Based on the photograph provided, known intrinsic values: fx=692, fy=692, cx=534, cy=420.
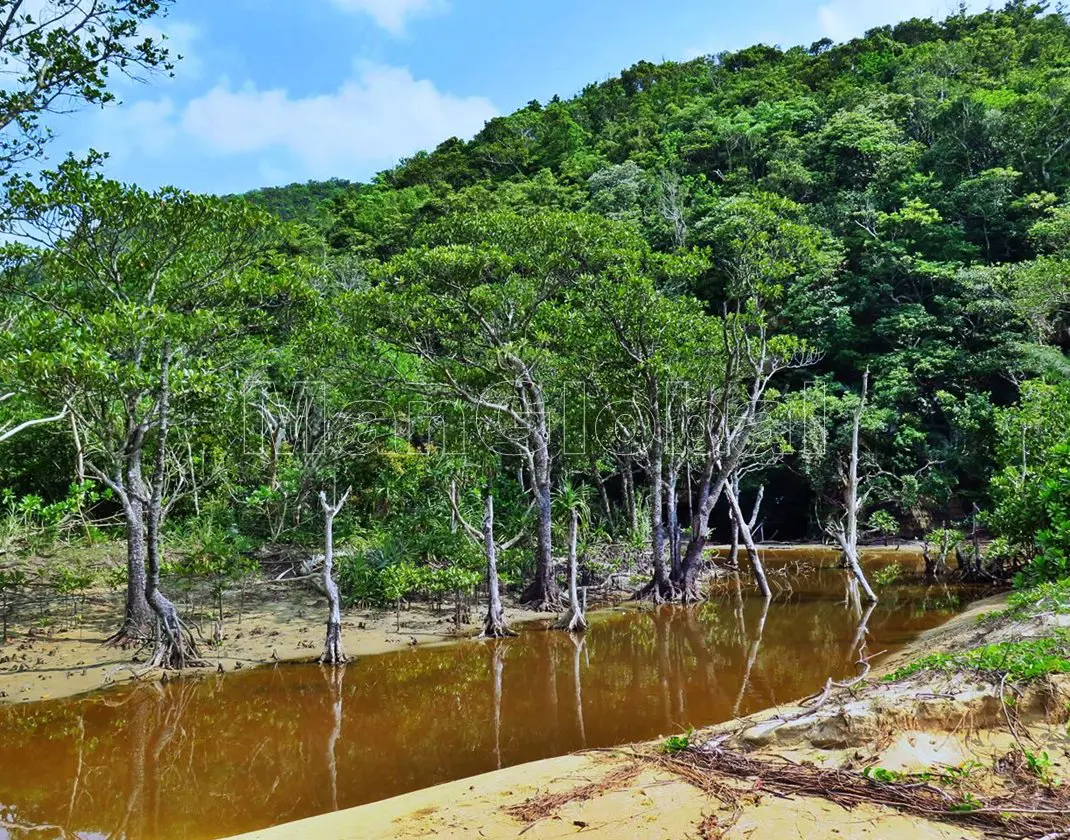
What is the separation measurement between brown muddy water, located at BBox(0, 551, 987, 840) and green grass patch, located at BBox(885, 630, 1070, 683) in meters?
3.08

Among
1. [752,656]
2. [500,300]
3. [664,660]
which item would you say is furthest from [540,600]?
[500,300]

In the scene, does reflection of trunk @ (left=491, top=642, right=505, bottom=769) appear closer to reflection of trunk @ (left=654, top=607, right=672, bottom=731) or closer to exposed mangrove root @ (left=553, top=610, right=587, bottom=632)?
exposed mangrove root @ (left=553, top=610, right=587, bottom=632)

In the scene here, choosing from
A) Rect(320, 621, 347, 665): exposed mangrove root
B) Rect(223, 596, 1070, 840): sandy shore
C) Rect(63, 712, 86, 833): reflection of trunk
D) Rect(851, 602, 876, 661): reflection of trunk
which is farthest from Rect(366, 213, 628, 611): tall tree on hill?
Rect(223, 596, 1070, 840): sandy shore

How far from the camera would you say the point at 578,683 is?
10250mm

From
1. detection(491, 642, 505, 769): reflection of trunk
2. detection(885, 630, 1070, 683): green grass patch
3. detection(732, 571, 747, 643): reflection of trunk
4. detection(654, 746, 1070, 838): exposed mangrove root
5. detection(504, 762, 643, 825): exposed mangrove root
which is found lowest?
detection(732, 571, 747, 643): reflection of trunk

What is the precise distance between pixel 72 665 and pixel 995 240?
34238 mm

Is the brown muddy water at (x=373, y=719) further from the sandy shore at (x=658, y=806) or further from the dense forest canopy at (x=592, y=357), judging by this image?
the dense forest canopy at (x=592, y=357)

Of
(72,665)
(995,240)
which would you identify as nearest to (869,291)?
(995,240)

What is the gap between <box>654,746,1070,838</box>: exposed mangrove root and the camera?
387 cm

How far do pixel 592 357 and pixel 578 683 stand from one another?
909 cm

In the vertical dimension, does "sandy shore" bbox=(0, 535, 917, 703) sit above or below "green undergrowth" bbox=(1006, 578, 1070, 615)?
below

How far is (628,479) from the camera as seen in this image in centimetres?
2184

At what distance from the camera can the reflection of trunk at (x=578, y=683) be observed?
8.09 metres

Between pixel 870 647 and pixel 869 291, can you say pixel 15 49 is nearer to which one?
pixel 870 647
